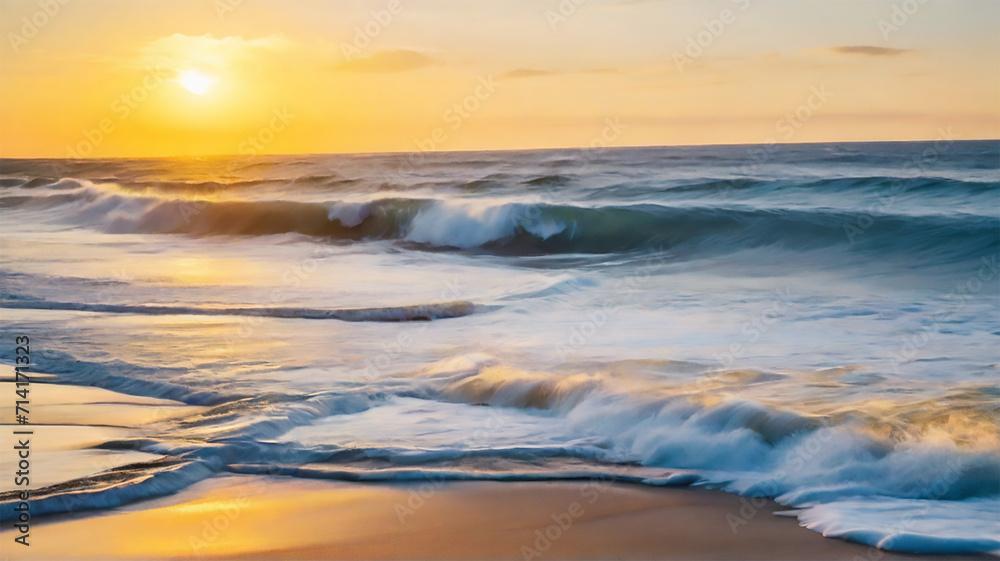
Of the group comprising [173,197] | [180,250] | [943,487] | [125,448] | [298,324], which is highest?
[173,197]

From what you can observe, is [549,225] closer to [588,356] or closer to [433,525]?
[588,356]

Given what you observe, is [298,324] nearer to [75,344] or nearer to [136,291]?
[75,344]

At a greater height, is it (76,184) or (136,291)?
(76,184)

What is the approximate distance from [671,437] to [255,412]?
8.03 ft

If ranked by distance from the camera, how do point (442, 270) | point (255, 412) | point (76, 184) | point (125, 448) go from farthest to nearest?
point (76, 184) → point (442, 270) → point (255, 412) → point (125, 448)

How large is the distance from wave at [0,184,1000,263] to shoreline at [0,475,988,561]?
33.8 ft

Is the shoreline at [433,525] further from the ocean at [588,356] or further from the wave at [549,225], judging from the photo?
the wave at [549,225]

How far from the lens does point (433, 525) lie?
12.6 ft

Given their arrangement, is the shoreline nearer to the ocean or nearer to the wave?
the ocean

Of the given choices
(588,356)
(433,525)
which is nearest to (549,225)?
(588,356)

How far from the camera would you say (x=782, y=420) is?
4754 millimetres

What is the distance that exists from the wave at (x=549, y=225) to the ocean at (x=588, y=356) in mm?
107

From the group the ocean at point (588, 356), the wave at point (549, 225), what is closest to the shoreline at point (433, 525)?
the ocean at point (588, 356)

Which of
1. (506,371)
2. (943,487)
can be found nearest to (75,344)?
(506,371)
